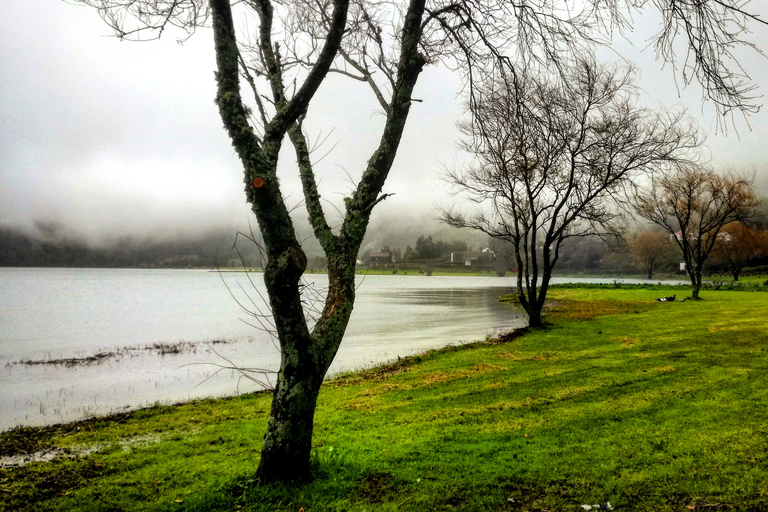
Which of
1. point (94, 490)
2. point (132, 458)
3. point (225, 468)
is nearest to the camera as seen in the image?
point (94, 490)

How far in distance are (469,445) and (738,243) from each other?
68.3 metres

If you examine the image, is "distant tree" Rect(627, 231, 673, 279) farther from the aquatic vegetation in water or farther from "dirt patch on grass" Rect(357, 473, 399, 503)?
"dirt patch on grass" Rect(357, 473, 399, 503)

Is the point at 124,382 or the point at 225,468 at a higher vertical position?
the point at 225,468

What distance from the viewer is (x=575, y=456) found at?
20.5ft

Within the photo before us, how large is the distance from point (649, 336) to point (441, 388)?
10.4 metres

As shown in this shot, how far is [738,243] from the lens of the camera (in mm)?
59344

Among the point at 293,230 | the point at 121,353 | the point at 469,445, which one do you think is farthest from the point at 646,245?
the point at 293,230

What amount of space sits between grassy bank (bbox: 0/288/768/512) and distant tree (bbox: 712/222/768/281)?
54.0m

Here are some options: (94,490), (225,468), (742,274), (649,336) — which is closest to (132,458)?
(94,490)

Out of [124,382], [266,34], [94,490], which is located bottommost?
[124,382]

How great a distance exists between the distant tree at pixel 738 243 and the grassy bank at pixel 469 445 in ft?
177

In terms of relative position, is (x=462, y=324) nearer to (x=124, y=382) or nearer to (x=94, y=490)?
(x=124, y=382)

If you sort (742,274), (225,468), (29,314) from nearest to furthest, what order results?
(225,468) < (29,314) < (742,274)

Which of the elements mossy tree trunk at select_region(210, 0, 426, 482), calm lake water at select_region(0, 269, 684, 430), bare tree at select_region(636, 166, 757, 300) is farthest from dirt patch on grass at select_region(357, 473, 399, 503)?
bare tree at select_region(636, 166, 757, 300)
